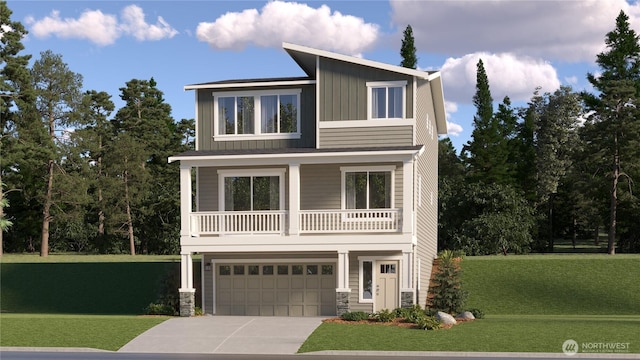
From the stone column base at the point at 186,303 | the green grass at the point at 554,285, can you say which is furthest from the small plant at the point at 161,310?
the green grass at the point at 554,285

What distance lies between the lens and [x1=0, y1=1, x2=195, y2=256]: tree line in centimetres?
5800

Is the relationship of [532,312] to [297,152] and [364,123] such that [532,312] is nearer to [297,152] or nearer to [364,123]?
[364,123]

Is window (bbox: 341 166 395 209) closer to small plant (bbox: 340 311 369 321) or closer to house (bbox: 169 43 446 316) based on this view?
house (bbox: 169 43 446 316)

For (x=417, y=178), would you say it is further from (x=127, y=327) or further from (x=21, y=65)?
(x=21, y=65)

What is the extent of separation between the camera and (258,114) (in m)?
34.7

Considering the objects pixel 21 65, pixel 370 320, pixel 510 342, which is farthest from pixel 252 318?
pixel 21 65

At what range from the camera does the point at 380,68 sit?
109ft

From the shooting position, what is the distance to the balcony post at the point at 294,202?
31422mm

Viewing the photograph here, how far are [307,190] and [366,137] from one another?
3252 millimetres

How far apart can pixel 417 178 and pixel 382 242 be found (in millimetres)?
4703

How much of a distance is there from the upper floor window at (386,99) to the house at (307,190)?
4 centimetres

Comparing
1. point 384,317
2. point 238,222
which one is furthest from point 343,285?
point 238,222

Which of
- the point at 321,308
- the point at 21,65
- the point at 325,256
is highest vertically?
the point at 21,65

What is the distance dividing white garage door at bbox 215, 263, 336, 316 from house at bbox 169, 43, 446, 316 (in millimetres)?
41
